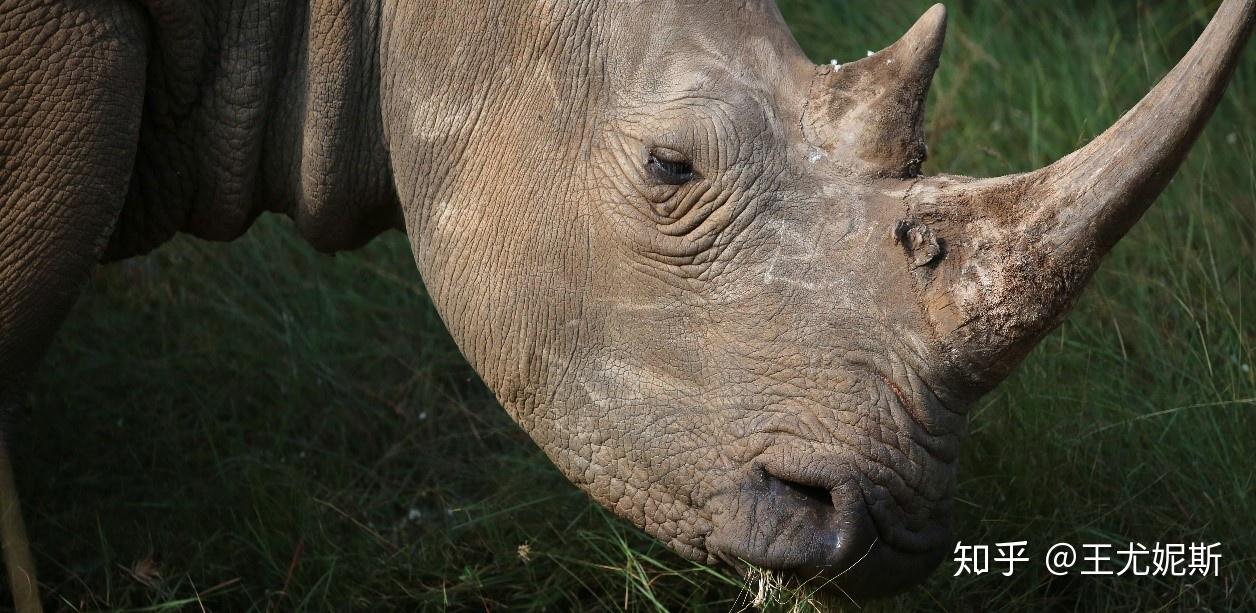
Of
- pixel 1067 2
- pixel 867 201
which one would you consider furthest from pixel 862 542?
pixel 1067 2

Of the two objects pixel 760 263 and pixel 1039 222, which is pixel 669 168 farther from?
pixel 1039 222

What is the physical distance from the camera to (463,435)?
4.79 metres

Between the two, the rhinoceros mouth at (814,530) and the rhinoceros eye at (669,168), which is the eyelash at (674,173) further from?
the rhinoceros mouth at (814,530)

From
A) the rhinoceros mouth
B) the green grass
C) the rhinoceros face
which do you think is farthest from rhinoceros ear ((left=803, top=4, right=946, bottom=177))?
the green grass

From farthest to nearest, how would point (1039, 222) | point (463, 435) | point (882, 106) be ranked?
point (463, 435)
point (882, 106)
point (1039, 222)

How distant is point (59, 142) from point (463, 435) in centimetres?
198

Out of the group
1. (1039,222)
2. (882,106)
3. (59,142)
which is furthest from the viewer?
(59,142)

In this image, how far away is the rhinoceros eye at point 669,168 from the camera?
9.91 ft

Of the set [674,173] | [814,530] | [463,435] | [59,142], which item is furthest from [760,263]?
[463,435]

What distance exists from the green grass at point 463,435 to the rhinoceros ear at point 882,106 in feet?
3.18

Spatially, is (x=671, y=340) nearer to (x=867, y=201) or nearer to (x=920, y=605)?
(x=867, y=201)

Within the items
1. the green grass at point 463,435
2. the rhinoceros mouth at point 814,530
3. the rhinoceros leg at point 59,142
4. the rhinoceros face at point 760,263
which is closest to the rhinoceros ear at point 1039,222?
the rhinoceros face at point 760,263

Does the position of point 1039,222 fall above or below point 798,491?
above

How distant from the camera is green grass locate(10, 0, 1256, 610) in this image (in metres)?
3.95
